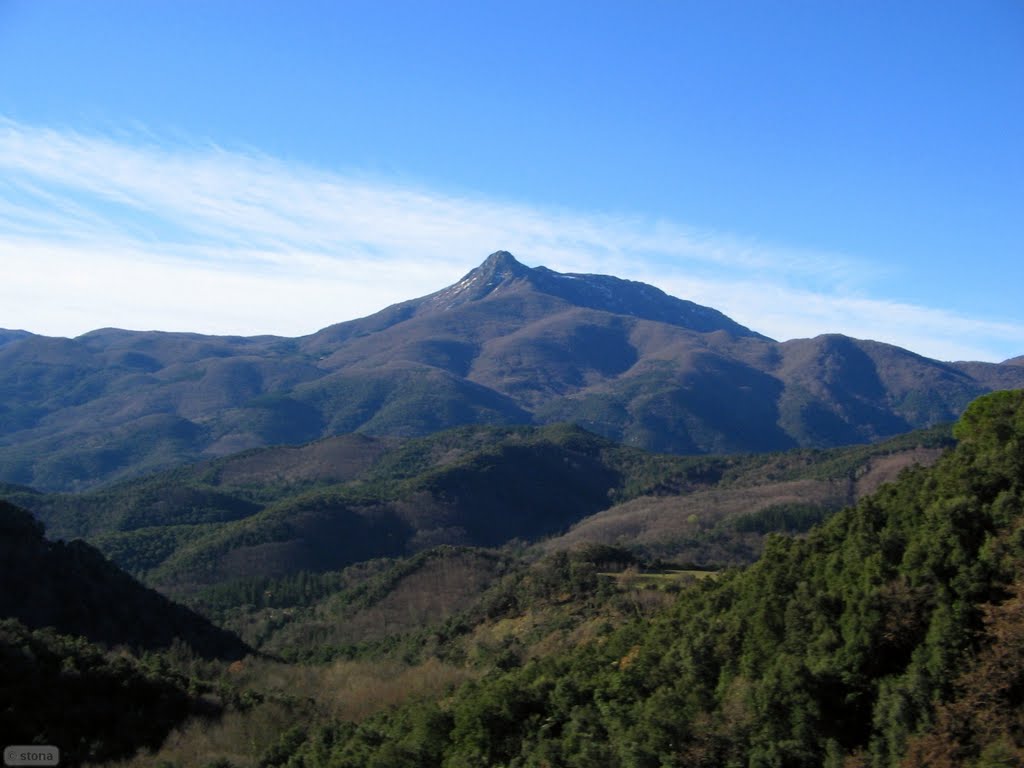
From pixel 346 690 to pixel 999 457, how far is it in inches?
Result: 836

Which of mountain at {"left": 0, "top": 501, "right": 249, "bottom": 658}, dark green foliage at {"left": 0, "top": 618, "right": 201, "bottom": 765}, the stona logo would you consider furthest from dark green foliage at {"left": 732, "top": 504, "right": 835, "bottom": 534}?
the stona logo

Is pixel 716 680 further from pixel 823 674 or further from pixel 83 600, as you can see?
pixel 83 600

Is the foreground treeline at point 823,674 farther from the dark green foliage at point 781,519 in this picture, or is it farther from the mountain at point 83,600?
the dark green foliage at point 781,519

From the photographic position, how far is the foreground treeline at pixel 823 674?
17.2 meters

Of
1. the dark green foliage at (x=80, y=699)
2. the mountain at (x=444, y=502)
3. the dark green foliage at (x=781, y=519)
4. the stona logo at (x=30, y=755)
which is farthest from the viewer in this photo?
the dark green foliage at (x=781, y=519)

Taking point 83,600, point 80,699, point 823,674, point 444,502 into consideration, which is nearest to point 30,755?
point 80,699

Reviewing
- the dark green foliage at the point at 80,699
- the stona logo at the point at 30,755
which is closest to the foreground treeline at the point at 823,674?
the dark green foliage at the point at 80,699

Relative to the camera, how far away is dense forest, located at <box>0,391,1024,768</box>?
17688 mm

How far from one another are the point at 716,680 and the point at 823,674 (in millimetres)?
3284

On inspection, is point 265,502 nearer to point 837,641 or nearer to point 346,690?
point 346,690

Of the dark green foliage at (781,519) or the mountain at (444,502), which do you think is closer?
the mountain at (444,502)

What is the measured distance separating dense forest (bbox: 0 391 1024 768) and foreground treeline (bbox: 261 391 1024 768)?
0.15 feet

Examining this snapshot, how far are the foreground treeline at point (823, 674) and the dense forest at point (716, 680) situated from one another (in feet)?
0.15

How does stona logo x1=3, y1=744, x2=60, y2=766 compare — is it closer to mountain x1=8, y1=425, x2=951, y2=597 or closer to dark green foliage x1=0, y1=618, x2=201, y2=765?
dark green foliage x1=0, y1=618, x2=201, y2=765
